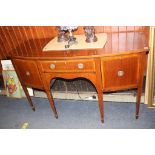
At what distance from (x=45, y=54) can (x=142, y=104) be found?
1261mm

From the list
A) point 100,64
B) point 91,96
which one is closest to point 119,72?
point 100,64

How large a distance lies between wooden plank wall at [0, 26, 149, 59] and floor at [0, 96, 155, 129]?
73 cm

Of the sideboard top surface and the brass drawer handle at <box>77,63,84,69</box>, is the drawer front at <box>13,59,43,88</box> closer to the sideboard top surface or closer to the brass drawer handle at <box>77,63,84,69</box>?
the sideboard top surface

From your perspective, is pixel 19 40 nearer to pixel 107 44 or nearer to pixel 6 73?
pixel 6 73

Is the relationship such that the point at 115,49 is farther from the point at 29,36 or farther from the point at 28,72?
the point at 29,36

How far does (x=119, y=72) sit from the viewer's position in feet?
6.00

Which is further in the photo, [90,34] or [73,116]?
[73,116]

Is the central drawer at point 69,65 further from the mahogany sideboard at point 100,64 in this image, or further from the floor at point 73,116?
the floor at point 73,116

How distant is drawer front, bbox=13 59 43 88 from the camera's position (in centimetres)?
200

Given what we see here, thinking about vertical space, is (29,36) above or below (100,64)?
above

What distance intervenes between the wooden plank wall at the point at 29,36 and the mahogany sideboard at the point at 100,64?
11 cm

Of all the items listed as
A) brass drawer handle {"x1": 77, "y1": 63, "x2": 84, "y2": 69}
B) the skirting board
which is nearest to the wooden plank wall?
brass drawer handle {"x1": 77, "y1": 63, "x2": 84, "y2": 69}

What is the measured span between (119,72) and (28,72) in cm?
91

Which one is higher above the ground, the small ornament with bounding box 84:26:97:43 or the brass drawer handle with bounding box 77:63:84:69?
the small ornament with bounding box 84:26:97:43
